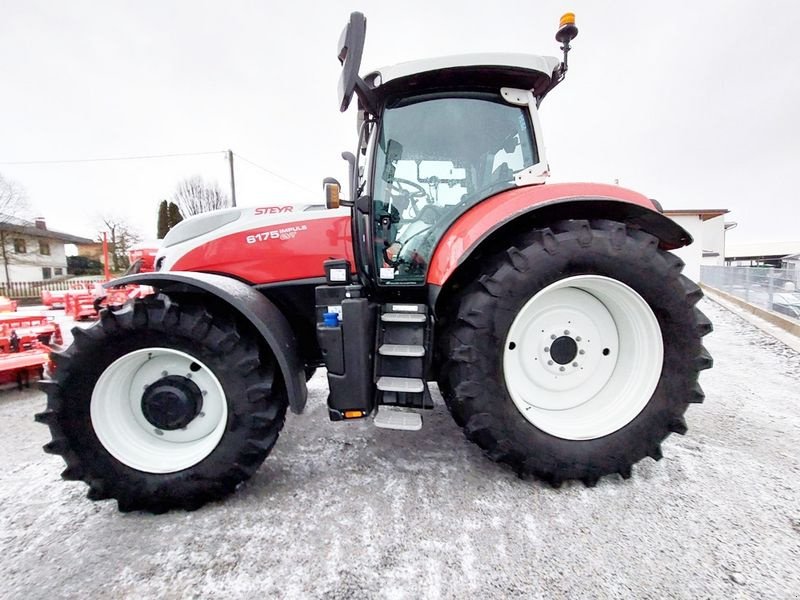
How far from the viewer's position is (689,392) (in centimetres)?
192

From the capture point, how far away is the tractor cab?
2162 mm

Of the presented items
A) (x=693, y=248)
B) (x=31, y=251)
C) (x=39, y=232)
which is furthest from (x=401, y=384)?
(x=39, y=232)

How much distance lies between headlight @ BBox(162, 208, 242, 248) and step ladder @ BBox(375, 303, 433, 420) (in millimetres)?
1205

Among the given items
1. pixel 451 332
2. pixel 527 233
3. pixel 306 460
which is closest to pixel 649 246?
pixel 527 233

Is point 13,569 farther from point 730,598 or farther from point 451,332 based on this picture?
point 730,598

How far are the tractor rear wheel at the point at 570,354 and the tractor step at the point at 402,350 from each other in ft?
0.56

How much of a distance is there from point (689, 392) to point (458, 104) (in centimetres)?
202

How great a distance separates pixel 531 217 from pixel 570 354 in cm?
79

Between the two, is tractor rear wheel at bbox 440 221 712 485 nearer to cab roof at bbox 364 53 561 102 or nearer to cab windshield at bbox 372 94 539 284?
cab windshield at bbox 372 94 539 284

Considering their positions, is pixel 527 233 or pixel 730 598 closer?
pixel 730 598

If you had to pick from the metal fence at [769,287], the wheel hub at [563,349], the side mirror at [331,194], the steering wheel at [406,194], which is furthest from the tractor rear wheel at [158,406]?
the metal fence at [769,287]

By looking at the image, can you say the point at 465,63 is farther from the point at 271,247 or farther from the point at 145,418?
the point at 145,418

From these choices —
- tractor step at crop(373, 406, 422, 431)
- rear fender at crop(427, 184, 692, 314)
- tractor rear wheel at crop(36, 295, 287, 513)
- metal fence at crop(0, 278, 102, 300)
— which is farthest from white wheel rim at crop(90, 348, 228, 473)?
metal fence at crop(0, 278, 102, 300)

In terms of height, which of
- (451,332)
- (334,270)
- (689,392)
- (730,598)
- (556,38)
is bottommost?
(730,598)
